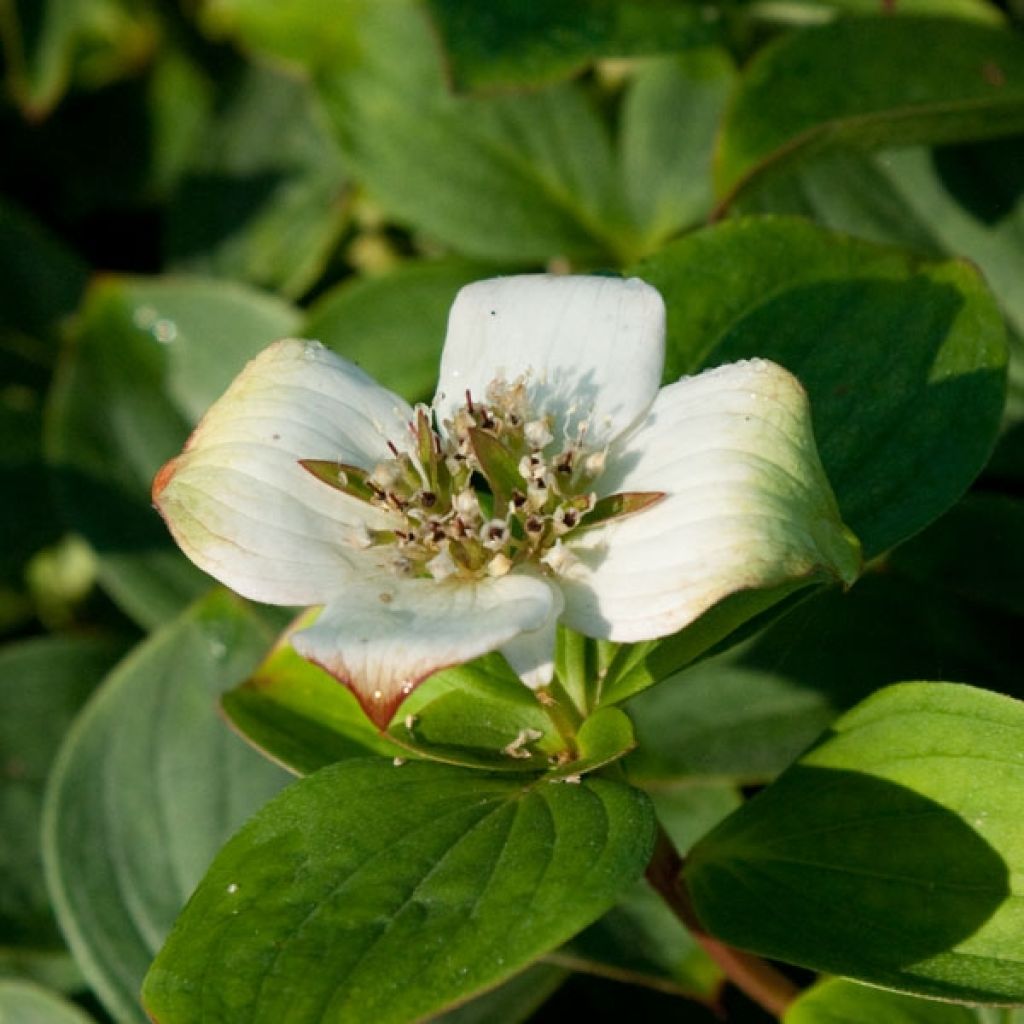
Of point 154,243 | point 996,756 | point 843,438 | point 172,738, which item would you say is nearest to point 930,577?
point 843,438

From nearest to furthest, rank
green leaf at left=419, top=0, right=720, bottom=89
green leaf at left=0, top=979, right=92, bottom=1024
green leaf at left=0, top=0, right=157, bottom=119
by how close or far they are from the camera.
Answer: green leaf at left=0, top=979, right=92, bottom=1024 < green leaf at left=419, top=0, right=720, bottom=89 < green leaf at left=0, top=0, right=157, bottom=119

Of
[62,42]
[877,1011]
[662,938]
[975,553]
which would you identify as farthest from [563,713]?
[62,42]

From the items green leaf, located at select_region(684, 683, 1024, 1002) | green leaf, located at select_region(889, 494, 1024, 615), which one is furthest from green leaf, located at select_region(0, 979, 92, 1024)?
green leaf, located at select_region(889, 494, 1024, 615)

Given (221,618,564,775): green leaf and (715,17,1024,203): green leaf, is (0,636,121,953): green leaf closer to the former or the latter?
(221,618,564,775): green leaf

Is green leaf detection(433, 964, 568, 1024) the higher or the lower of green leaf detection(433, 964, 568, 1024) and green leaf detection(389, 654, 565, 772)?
the lower

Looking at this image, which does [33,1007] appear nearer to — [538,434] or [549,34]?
[538,434]

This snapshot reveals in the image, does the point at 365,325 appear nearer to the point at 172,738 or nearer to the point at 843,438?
the point at 172,738

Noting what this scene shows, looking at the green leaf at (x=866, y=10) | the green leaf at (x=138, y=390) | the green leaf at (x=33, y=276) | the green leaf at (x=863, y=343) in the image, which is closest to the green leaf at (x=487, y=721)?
the green leaf at (x=863, y=343)
